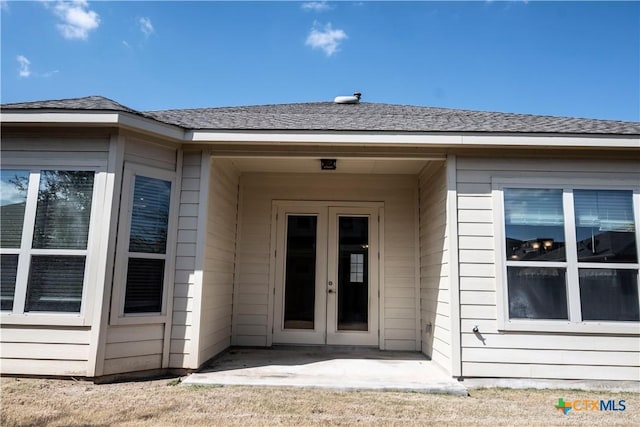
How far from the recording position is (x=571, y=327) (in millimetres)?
3682

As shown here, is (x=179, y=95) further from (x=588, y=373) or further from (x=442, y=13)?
(x=588, y=373)

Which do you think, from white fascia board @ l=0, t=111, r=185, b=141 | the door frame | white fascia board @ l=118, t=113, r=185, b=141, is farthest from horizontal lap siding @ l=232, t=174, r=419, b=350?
white fascia board @ l=0, t=111, r=185, b=141

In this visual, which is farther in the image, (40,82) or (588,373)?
(40,82)

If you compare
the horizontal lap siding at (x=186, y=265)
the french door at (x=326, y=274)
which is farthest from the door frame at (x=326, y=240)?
the horizontal lap siding at (x=186, y=265)

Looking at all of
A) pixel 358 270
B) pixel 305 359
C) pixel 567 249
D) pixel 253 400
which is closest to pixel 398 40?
pixel 358 270

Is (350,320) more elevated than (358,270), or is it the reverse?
(358,270)

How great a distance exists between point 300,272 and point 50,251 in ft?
10.1

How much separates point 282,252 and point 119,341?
248cm

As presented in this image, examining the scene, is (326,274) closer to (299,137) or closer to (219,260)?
(219,260)

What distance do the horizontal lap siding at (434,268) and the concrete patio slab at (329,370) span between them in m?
0.28

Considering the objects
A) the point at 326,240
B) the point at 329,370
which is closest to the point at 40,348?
the point at 329,370

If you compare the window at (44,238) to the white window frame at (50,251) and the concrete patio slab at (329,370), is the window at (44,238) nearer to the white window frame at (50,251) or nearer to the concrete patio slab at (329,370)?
the white window frame at (50,251)

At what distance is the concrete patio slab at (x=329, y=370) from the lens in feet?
11.5

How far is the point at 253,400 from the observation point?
3.07 meters
